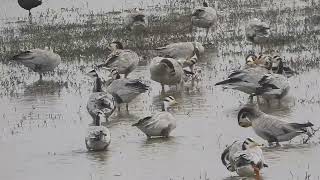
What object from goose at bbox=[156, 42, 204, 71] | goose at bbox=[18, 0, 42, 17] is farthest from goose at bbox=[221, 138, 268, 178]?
goose at bbox=[18, 0, 42, 17]

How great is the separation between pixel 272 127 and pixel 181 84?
21.4ft

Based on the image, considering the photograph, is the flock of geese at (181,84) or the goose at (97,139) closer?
the flock of geese at (181,84)

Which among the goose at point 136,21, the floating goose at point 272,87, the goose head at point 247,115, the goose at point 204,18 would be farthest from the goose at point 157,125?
the goose at point 136,21

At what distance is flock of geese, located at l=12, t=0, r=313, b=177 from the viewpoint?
37.1 ft

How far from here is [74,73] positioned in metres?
21.0

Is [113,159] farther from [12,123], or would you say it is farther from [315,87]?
[315,87]

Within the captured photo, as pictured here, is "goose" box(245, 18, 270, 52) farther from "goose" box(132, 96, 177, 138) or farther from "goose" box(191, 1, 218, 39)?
"goose" box(132, 96, 177, 138)

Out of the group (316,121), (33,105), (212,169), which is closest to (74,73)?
(33,105)

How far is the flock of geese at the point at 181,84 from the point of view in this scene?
37.1 ft

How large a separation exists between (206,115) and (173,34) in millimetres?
12079

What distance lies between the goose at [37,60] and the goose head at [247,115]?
838cm

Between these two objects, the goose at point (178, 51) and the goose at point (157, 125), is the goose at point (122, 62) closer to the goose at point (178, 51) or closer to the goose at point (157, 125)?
the goose at point (178, 51)

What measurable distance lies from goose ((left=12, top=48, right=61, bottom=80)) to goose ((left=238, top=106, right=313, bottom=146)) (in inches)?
332

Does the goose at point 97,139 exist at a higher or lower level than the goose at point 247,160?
lower
